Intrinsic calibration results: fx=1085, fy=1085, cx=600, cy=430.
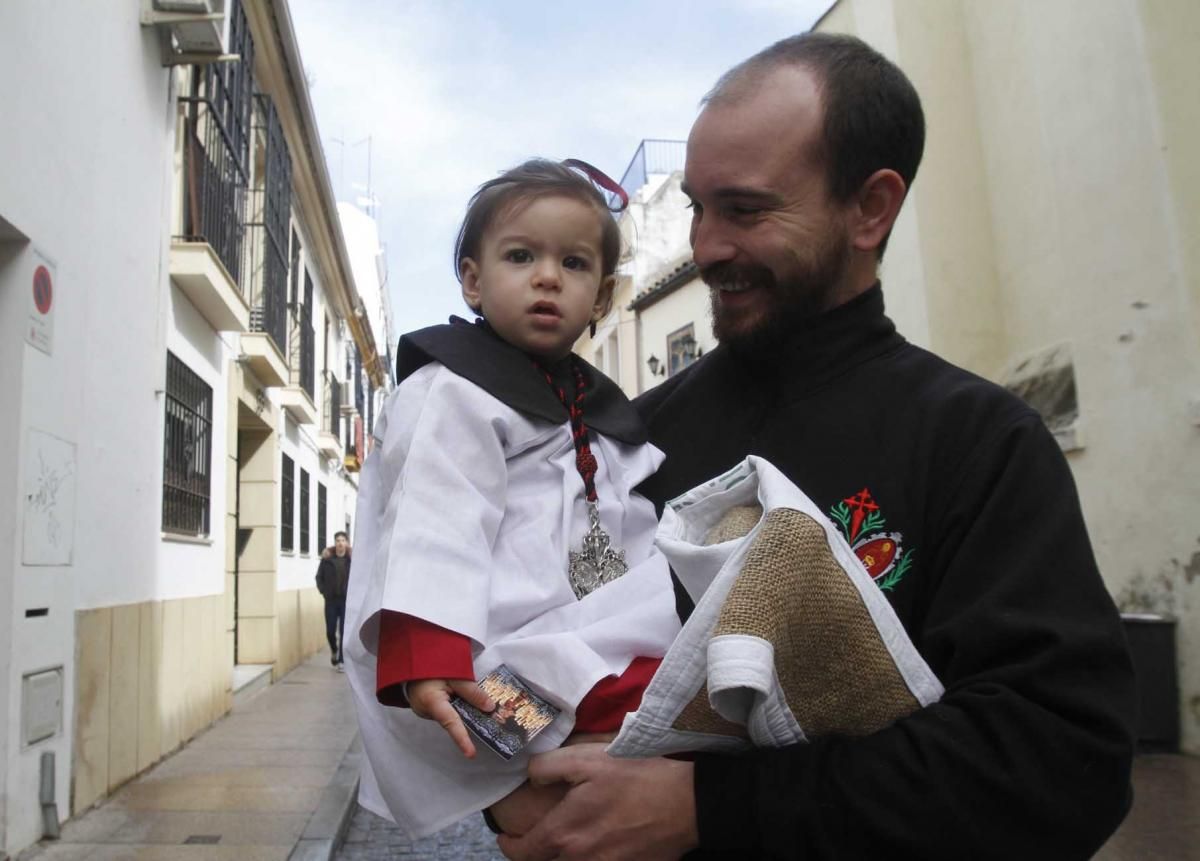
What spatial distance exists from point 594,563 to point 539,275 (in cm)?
57

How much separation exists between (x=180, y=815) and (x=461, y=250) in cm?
482

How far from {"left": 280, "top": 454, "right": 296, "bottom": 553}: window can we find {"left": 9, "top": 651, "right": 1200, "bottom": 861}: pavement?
21.2ft

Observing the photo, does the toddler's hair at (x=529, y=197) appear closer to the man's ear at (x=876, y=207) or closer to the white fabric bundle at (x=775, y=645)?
the man's ear at (x=876, y=207)

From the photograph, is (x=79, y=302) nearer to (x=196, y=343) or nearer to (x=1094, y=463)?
(x=196, y=343)

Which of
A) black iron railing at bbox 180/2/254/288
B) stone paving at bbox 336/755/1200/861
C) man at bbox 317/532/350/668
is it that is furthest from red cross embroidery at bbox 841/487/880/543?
man at bbox 317/532/350/668

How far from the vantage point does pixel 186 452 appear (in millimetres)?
8719

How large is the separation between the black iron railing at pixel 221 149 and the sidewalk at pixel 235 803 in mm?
3792

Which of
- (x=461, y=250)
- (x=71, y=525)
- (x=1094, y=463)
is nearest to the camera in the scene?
(x=461, y=250)

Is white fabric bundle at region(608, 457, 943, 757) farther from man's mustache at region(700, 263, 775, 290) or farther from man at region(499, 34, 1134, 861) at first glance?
man's mustache at region(700, 263, 775, 290)

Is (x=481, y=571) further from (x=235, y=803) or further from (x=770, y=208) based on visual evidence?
(x=235, y=803)

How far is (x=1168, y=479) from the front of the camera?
23.9ft

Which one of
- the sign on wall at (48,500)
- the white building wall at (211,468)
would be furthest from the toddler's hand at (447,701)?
the white building wall at (211,468)

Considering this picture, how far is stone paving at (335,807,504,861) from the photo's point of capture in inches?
216

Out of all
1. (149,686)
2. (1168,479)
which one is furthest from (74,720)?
(1168,479)
